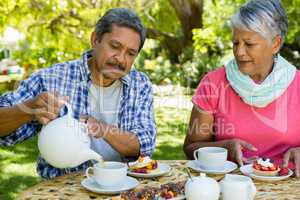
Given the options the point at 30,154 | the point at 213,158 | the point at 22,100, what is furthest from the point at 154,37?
the point at 213,158

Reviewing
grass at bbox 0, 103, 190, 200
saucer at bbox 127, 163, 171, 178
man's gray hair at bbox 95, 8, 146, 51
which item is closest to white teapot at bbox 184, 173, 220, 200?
saucer at bbox 127, 163, 171, 178

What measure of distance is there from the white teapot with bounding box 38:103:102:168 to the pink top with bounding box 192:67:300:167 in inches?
32.4

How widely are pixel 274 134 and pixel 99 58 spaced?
0.97 meters

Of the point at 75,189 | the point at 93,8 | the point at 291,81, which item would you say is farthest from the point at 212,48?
the point at 75,189

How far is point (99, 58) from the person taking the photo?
2217 millimetres

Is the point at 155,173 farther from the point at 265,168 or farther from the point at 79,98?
the point at 79,98

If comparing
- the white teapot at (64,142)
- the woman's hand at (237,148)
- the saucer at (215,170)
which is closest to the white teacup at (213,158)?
the saucer at (215,170)

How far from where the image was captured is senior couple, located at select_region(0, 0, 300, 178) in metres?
2.16

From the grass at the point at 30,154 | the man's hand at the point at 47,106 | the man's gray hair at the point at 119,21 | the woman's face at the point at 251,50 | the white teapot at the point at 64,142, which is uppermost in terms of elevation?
the man's gray hair at the point at 119,21

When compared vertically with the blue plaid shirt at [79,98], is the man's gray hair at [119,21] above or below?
above

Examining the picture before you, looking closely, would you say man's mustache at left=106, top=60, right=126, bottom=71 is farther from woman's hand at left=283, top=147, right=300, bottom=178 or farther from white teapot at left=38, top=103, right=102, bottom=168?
woman's hand at left=283, top=147, right=300, bottom=178

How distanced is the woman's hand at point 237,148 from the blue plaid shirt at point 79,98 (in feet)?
1.24

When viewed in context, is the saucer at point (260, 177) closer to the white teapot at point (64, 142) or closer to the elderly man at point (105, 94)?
the elderly man at point (105, 94)

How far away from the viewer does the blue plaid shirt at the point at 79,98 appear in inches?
85.7
